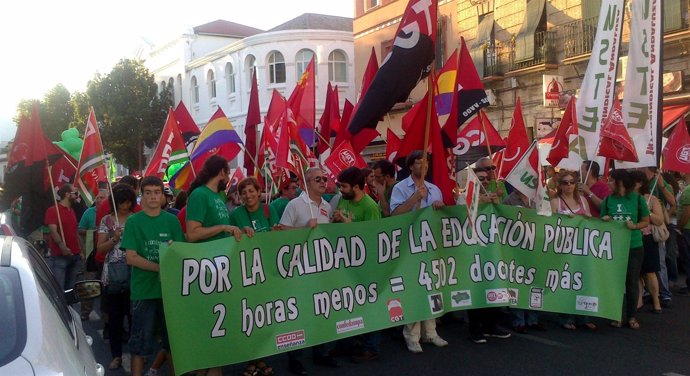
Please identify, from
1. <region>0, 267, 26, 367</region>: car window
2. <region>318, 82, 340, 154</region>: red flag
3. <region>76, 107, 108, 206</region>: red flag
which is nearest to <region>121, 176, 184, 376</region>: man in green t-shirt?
<region>0, 267, 26, 367</region>: car window

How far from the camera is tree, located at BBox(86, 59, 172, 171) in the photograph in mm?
47344

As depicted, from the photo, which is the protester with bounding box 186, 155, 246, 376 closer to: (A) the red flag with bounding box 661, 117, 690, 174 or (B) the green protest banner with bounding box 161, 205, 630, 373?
(B) the green protest banner with bounding box 161, 205, 630, 373

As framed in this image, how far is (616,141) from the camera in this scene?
770cm

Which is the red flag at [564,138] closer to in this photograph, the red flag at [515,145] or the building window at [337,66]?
the red flag at [515,145]

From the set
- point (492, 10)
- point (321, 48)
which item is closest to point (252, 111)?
point (492, 10)

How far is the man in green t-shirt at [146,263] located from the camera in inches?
210

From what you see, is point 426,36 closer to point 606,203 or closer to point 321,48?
point 606,203

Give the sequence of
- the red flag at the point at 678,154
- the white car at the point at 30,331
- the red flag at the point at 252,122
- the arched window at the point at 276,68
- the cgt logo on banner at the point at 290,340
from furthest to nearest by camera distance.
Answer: the arched window at the point at 276,68
the red flag at the point at 252,122
the red flag at the point at 678,154
the cgt logo on banner at the point at 290,340
the white car at the point at 30,331

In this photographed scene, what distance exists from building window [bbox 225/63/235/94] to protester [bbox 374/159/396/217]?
1309 inches

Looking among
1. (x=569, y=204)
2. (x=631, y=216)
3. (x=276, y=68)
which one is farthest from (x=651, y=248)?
(x=276, y=68)

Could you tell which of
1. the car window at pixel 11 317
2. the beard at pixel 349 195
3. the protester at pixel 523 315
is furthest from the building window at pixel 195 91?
the car window at pixel 11 317

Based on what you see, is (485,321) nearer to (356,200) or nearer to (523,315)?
(523,315)

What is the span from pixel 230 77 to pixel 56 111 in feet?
92.8

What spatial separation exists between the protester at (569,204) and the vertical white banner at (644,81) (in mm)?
655
